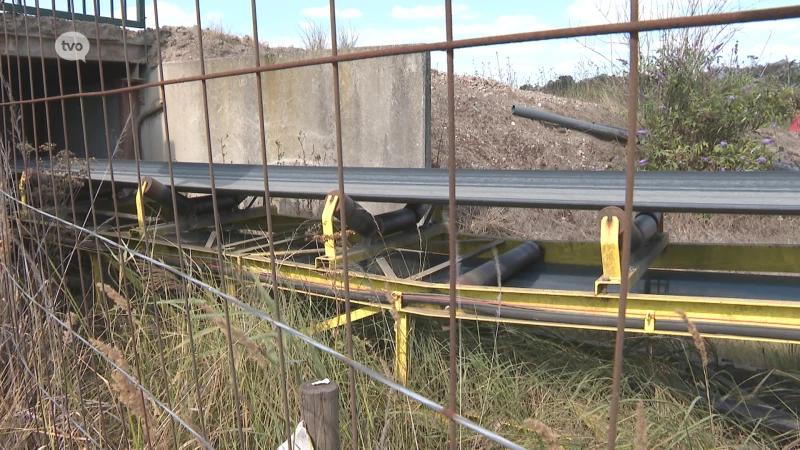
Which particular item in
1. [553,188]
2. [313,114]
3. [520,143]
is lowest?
[553,188]

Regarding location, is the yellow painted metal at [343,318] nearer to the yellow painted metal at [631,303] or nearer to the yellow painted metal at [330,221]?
the yellow painted metal at [631,303]

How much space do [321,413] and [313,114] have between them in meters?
5.71

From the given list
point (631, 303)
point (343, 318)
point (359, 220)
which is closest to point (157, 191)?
point (359, 220)

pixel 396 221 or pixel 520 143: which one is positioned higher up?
pixel 520 143

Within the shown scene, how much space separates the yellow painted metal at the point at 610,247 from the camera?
258 centimetres

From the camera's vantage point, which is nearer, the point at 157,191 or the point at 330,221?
the point at 330,221

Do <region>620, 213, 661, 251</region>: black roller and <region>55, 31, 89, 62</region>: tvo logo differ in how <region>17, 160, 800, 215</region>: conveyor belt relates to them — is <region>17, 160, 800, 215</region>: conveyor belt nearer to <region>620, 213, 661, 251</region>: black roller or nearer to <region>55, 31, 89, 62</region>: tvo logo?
<region>620, 213, 661, 251</region>: black roller

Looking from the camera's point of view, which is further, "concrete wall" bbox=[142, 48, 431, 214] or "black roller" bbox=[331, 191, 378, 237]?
"concrete wall" bbox=[142, 48, 431, 214]

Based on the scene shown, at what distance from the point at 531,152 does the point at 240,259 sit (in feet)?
20.6

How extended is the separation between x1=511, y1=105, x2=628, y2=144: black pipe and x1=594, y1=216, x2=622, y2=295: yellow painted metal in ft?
22.8

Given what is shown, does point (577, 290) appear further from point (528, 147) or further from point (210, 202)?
point (528, 147)

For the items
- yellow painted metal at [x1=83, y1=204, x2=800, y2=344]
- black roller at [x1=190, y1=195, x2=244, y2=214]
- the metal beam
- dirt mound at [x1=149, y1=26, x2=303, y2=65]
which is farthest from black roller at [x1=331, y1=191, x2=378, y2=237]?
dirt mound at [x1=149, y1=26, x2=303, y2=65]

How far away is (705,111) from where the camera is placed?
7141mm

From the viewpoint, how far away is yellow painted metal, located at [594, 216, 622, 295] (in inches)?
102
